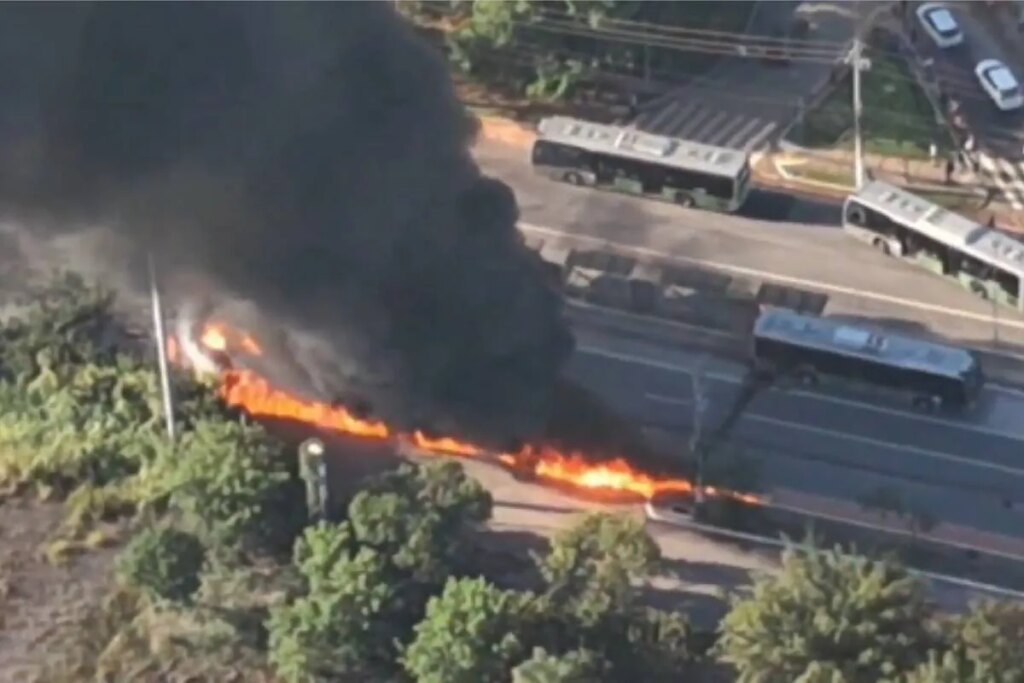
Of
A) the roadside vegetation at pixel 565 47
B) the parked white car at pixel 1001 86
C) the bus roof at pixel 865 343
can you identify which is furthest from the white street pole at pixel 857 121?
the bus roof at pixel 865 343

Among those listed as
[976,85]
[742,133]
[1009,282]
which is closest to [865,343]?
[1009,282]

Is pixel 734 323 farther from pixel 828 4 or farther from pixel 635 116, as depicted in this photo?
pixel 828 4

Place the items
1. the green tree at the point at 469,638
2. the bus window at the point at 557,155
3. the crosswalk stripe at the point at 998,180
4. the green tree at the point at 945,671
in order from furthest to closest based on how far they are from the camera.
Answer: the bus window at the point at 557,155 → the crosswalk stripe at the point at 998,180 → the green tree at the point at 469,638 → the green tree at the point at 945,671

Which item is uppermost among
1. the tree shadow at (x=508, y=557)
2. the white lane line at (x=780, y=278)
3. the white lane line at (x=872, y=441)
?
the white lane line at (x=780, y=278)

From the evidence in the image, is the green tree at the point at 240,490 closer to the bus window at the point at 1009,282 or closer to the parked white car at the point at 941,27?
the bus window at the point at 1009,282

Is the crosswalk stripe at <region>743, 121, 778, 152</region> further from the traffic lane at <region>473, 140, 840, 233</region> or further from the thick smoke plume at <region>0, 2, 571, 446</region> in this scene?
the thick smoke plume at <region>0, 2, 571, 446</region>

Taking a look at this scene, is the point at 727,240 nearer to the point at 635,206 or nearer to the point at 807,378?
the point at 635,206
